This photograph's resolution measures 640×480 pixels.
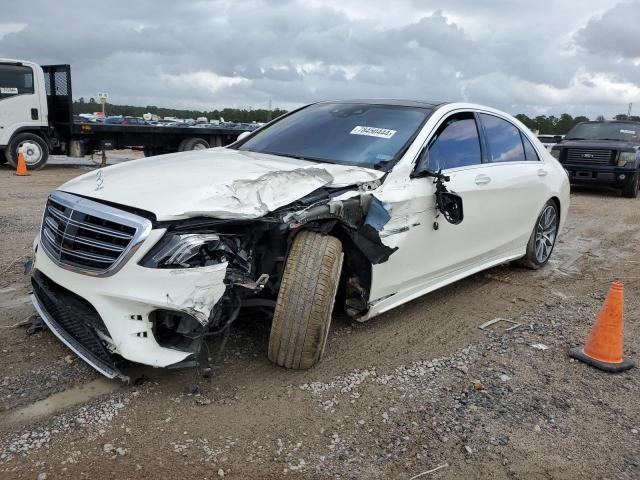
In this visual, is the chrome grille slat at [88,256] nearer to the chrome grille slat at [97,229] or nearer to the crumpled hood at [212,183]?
the chrome grille slat at [97,229]

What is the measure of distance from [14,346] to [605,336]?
3848mm

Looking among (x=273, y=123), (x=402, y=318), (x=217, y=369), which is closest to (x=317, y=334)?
(x=217, y=369)

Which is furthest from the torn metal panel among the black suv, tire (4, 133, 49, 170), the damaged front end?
tire (4, 133, 49, 170)

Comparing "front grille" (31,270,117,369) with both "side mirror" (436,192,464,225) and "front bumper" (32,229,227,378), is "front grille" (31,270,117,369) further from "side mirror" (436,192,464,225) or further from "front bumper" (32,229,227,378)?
"side mirror" (436,192,464,225)

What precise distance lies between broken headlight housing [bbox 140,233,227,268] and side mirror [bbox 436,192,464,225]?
1.77 meters

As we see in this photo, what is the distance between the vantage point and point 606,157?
12.5 metres

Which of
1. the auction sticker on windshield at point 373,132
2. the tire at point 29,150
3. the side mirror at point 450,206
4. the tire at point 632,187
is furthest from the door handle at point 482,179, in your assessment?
the tire at point 29,150

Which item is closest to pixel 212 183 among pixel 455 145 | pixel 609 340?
pixel 455 145

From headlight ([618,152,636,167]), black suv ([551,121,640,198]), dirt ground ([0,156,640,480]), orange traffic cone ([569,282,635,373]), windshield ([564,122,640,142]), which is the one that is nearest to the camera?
dirt ground ([0,156,640,480])

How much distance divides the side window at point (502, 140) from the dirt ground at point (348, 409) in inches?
59.0

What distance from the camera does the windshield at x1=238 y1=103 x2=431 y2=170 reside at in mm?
4090

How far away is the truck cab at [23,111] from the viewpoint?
42.4 feet

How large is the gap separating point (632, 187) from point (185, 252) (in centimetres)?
1246

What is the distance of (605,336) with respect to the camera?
3.82 meters
